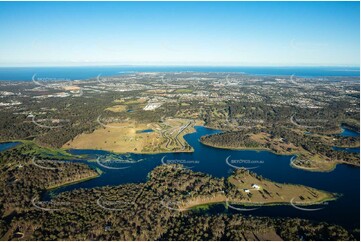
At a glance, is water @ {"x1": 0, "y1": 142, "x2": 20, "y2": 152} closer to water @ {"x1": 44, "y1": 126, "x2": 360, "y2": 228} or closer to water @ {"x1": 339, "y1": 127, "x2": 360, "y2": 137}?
water @ {"x1": 44, "y1": 126, "x2": 360, "y2": 228}

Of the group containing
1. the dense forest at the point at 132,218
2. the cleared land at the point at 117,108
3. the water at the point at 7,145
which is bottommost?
the water at the point at 7,145

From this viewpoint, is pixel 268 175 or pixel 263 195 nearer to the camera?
pixel 263 195

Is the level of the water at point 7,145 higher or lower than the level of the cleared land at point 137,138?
lower

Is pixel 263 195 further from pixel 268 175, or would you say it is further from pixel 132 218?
pixel 132 218

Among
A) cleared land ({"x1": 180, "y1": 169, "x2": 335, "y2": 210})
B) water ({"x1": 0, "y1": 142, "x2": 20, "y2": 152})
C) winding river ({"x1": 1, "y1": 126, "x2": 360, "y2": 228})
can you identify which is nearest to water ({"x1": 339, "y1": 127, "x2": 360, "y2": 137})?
winding river ({"x1": 1, "y1": 126, "x2": 360, "y2": 228})

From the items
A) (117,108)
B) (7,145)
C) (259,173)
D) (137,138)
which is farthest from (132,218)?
(117,108)

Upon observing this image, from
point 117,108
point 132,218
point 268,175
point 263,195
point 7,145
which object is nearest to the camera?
point 132,218

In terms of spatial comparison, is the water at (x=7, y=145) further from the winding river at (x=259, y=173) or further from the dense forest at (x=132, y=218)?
the dense forest at (x=132, y=218)

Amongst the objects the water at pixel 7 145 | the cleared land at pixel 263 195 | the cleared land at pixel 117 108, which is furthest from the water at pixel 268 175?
the cleared land at pixel 117 108
